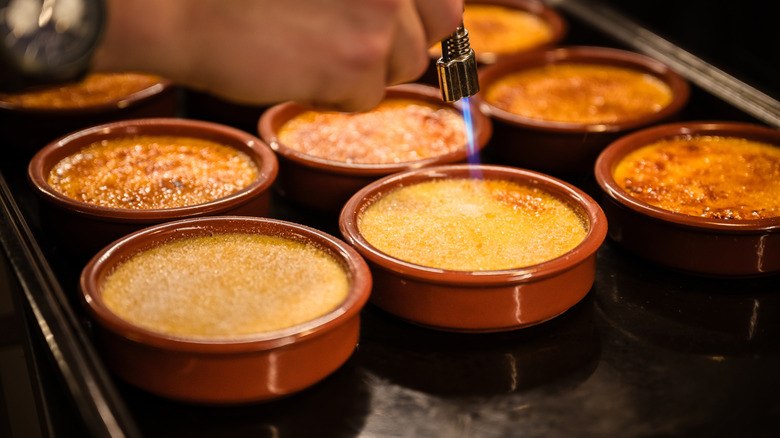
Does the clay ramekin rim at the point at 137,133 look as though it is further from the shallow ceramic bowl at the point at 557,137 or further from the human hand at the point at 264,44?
the shallow ceramic bowl at the point at 557,137

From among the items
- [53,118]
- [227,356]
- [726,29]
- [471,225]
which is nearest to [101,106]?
[53,118]

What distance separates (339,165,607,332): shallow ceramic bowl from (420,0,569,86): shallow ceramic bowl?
42.7 inches

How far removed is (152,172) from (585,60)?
1.37 m

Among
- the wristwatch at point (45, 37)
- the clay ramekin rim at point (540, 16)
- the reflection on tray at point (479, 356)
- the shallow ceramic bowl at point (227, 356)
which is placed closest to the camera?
the wristwatch at point (45, 37)

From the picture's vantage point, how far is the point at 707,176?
183cm

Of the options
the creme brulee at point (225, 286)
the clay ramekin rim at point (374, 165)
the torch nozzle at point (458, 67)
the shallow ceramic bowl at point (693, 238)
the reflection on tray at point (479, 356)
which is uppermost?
the torch nozzle at point (458, 67)

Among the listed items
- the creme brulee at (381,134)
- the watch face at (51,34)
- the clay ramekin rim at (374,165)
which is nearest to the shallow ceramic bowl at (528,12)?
the clay ramekin rim at (374,165)

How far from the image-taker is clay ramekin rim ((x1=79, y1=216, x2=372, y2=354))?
A: 1.17m

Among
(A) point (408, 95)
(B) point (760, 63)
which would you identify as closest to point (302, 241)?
(A) point (408, 95)

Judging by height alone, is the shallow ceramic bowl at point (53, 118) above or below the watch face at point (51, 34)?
below

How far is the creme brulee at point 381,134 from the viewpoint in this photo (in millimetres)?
1991

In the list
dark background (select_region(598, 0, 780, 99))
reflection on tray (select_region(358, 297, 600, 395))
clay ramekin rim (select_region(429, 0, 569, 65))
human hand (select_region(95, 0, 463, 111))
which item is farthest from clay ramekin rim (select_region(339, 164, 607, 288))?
dark background (select_region(598, 0, 780, 99))

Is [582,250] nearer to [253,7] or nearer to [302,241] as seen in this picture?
[302,241]

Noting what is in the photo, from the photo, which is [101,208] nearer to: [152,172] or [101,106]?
[152,172]
